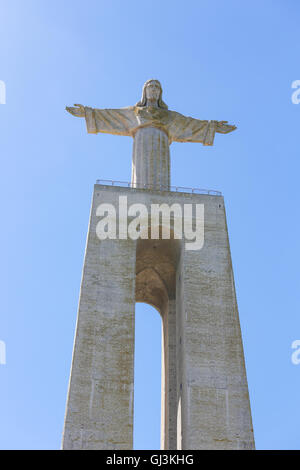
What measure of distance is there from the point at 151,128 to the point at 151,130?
0.13 meters

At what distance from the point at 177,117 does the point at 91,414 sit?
13.0 m

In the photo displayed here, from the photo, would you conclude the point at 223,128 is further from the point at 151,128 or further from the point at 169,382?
the point at 169,382

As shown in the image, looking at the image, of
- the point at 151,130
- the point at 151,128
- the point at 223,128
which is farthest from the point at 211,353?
the point at 223,128

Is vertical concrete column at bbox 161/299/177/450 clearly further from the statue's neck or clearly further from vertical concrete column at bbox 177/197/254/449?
the statue's neck

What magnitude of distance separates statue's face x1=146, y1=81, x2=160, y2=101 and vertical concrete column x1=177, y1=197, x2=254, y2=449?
6329 mm

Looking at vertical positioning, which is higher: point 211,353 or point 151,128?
point 151,128

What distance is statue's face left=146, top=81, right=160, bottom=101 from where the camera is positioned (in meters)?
26.3

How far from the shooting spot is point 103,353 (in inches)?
735

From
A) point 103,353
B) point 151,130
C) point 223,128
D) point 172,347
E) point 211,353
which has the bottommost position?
point 103,353

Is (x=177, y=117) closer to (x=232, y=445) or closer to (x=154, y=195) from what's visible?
(x=154, y=195)

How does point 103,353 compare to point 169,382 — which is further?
point 169,382

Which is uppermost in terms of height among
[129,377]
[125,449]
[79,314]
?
[79,314]

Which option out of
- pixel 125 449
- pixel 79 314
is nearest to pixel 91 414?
pixel 125 449

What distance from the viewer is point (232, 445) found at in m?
17.5
